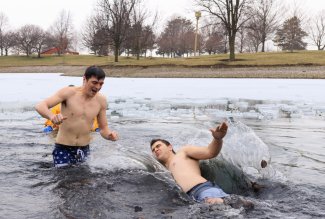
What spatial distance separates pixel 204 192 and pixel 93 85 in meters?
1.71

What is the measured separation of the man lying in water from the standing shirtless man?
2.07 ft

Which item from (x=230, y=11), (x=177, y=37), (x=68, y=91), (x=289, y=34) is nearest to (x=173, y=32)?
(x=177, y=37)

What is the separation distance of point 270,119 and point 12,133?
17.7 ft

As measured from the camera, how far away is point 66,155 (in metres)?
4.89

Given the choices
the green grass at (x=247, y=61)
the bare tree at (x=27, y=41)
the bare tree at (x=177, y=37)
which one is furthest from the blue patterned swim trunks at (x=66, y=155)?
the bare tree at (x=27, y=41)

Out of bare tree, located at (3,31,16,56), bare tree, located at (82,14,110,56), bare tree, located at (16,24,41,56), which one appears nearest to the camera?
bare tree, located at (82,14,110,56)

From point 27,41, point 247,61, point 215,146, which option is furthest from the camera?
point 27,41

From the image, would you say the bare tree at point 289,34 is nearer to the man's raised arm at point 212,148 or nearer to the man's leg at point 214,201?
the man's raised arm at point 212,148

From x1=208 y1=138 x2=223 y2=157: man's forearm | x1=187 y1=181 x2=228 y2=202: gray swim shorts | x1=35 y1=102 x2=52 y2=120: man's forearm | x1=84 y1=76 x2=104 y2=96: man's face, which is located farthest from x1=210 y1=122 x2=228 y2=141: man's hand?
x1=35 y1=102 x2=52 y2=120: man's forearm

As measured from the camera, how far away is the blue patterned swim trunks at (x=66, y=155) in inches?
192

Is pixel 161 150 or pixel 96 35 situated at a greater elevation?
pixel 96 35

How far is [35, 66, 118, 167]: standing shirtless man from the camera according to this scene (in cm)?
472

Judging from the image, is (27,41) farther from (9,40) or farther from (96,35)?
(96,35)

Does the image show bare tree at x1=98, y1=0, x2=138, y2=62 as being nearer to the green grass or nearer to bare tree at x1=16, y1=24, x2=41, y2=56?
the green grass
